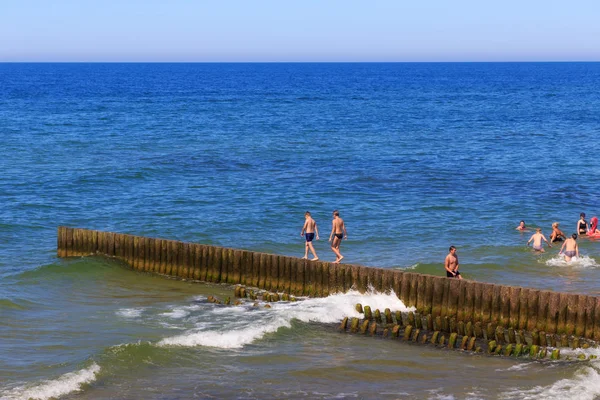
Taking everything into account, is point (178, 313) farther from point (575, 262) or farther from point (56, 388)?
point (575, 262)

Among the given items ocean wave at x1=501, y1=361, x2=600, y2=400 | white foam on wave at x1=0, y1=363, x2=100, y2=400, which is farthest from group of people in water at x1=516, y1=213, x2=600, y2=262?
white foam on wave at x1=0, y1=363, x2=100, y2=400

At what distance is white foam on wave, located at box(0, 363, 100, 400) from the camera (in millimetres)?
17000

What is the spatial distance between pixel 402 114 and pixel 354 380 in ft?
256

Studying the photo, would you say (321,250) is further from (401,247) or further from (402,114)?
(402,114)

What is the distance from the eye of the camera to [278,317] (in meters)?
22.3

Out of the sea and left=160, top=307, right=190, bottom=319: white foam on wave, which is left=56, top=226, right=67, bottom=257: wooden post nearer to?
the sea

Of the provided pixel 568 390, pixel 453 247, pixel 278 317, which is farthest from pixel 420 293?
pixel 568 390

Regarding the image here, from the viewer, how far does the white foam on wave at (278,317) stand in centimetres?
2053

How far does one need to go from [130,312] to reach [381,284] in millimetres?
7321

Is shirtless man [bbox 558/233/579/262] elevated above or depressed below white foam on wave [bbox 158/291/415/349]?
above

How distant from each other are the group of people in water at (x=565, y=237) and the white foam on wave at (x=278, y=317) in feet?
29.9

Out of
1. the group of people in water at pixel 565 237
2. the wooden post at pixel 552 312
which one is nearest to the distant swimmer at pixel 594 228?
the group of people in water at pixel 565 237

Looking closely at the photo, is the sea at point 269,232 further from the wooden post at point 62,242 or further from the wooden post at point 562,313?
the wooden post at point 562,313

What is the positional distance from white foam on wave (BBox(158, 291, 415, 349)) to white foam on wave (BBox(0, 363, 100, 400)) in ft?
8.10
